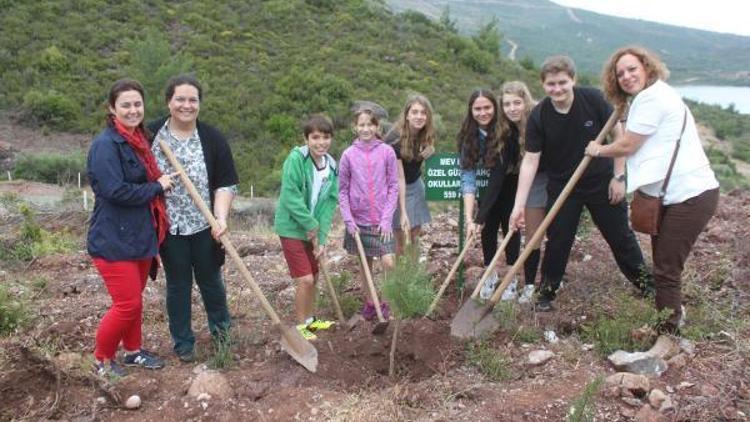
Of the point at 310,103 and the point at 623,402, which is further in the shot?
the point at 310,103

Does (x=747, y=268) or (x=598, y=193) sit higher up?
(x=598, y=193)

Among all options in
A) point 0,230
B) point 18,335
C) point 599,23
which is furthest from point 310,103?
point 599,23

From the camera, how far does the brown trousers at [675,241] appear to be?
11.4 feet

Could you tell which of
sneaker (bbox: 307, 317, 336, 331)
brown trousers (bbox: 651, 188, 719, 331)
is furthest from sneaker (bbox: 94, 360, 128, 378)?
brown trousers (bbox: 651, 188, 719, 331)

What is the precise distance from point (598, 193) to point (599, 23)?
177 meters

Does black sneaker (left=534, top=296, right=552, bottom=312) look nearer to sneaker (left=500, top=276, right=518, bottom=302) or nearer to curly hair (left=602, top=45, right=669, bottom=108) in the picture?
sneaker (left=500, top=276, right=518, bottom=302)

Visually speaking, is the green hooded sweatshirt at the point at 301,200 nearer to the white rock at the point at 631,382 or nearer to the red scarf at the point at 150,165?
the red scarf at the point at 150,165

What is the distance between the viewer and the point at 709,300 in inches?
175

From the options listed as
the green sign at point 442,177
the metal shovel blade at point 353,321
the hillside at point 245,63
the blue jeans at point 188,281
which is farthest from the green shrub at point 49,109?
the metal shovel blade at point 353,321

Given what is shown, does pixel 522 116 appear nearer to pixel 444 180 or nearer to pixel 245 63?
pixel 444 180

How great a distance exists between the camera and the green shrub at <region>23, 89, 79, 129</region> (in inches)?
780

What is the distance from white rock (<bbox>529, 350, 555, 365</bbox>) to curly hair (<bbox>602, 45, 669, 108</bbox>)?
1.57 meters

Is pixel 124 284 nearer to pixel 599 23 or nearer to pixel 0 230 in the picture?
pixel 0 230

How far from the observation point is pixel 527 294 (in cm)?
457
